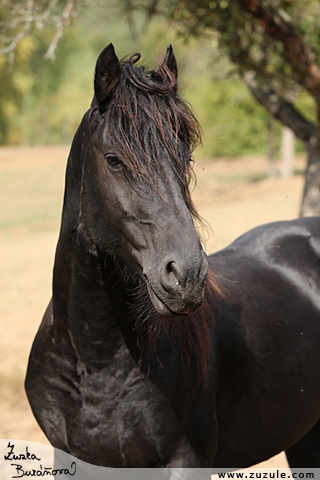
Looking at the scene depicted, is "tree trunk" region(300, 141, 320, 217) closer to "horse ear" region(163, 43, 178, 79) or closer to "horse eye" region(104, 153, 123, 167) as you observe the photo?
"horse ear" region(163, 43, 178, 79)

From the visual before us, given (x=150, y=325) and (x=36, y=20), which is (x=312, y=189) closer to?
(x=36, y=20)

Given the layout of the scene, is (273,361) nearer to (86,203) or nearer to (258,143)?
(86,203)

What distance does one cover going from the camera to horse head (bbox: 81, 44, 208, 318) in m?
1.66

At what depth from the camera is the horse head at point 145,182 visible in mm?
1658

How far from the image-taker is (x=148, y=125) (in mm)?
1842

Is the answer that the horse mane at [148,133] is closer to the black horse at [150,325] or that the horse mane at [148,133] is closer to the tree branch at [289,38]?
the black horse at [150,325]

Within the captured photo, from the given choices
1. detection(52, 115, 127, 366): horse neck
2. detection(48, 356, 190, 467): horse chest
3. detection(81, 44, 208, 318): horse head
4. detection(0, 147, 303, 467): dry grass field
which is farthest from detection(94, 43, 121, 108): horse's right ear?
detection(48, 356, 190, 467): horse chest

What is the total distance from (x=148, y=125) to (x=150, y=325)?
833 mm

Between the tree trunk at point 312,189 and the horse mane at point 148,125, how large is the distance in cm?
549

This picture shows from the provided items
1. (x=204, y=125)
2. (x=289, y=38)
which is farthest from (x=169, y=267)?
(x=289, y=38)

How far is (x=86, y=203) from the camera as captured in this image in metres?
2.02

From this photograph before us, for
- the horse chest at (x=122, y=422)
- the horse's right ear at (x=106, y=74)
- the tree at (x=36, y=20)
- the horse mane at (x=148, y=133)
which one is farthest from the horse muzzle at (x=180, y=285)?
the tree at (x=36, y=20)

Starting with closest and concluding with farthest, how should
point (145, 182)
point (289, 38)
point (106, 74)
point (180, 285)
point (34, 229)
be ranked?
point (180, 285), point (145, 182), point (106, 74), point (289, 38), point (34, 229)

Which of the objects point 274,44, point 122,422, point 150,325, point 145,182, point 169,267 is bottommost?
point 122,422
